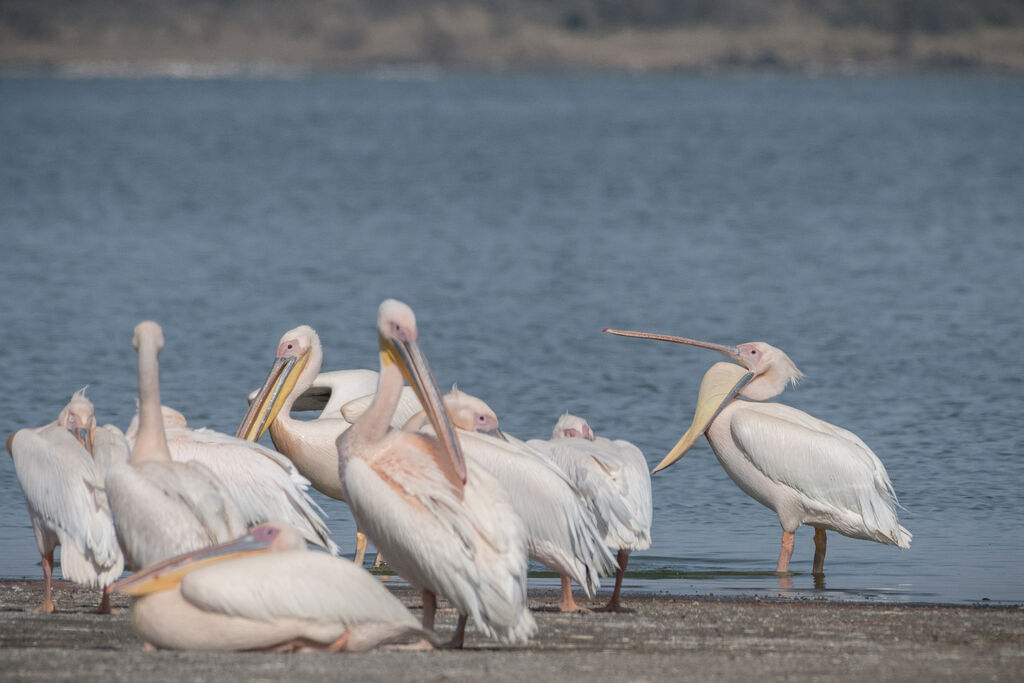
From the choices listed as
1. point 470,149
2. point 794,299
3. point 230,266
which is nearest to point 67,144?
point 470,149

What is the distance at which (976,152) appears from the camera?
4091cm

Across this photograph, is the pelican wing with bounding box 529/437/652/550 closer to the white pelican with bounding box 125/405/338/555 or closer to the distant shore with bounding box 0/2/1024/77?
the white pelican with bounding box 125/405/338/555

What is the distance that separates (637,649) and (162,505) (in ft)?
5.00

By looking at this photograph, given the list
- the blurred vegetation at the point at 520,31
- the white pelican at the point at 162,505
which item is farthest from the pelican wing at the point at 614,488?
the blurred vegetation at the point at 520,31

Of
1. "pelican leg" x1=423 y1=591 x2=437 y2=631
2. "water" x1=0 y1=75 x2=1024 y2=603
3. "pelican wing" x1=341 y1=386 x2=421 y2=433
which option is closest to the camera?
"pelican leg" x1=423 y1=591 x2=437 y2=631

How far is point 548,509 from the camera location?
6.14 metres

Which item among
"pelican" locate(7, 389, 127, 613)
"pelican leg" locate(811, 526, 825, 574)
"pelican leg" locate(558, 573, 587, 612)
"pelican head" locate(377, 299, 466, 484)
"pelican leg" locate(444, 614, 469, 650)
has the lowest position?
"pelican leg" locate(811, 526, 825, 574)

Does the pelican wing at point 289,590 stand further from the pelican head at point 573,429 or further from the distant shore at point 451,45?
the distant shore at point 451,45

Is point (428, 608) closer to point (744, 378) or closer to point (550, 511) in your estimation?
point (550, 511)

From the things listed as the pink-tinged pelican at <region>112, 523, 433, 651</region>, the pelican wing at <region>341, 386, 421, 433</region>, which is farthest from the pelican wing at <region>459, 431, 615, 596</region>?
the pelican wing at <region>341, 386, 421, 433</region>

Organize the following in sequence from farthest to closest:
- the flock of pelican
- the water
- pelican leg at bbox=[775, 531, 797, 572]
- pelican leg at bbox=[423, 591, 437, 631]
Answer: the water → pelican leg at bbox=[775, 531, 797, 572] → pelican leg at bbox=[423, 591, 437, 631] → the flock of pelican

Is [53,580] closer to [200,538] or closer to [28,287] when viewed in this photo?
[200,538]

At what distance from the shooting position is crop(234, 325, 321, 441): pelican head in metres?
7.87

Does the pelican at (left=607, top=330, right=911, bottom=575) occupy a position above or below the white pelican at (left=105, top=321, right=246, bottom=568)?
below
